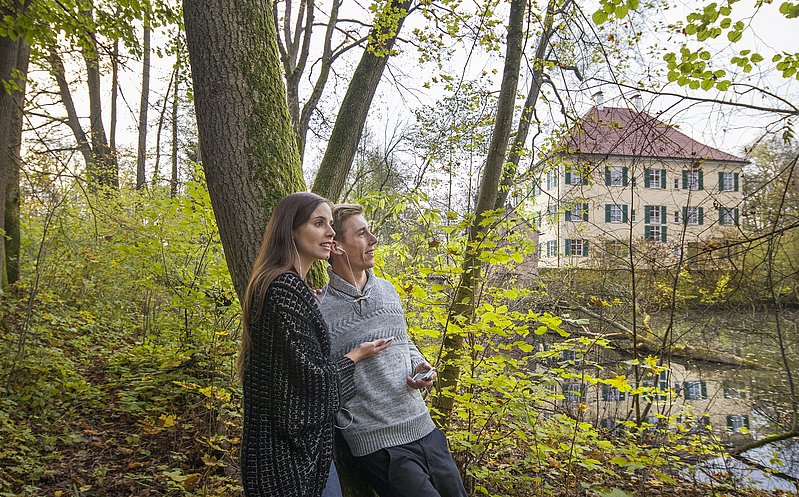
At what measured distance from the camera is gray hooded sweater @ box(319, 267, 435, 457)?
213 cm

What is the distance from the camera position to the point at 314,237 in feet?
6.57

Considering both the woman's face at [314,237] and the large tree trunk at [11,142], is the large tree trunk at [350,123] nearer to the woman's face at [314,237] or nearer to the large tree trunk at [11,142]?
the woman's face at [314,237]

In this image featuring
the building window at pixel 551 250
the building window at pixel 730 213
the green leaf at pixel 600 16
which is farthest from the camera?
the building window at pixel 551 250

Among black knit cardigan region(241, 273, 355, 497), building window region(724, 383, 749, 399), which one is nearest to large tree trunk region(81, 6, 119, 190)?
black knit cardigan region(241, 273, 355, 497)

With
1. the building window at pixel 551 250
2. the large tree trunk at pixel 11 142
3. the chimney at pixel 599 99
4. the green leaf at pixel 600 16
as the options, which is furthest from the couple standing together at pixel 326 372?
the building window at pixel 551 250

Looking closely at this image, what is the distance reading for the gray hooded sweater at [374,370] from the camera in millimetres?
2127

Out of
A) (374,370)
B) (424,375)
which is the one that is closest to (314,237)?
(374,370)

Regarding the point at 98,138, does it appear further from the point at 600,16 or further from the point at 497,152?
the point at 600,16

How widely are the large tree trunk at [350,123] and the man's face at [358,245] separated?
2134 mm

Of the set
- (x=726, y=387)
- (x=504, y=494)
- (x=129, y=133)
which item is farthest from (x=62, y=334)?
(x=129, y=133)

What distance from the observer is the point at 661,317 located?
11.7 metres

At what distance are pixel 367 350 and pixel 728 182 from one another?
4.95 meters

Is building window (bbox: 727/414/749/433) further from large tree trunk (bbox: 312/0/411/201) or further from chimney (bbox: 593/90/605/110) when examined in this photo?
large tree trunk (bbox: 312/0/411/201)

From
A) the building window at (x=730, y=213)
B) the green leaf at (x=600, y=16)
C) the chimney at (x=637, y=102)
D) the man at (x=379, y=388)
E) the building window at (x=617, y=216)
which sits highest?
the green leaf at (x=600, y=16)
